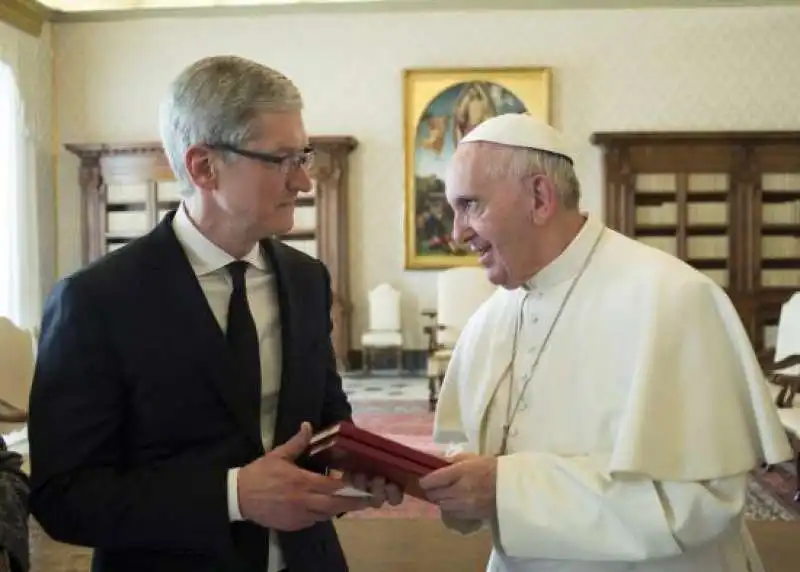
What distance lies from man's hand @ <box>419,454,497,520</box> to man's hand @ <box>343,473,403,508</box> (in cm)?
8

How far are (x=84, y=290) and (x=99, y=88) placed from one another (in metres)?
10.4

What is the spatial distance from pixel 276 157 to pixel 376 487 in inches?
24.9

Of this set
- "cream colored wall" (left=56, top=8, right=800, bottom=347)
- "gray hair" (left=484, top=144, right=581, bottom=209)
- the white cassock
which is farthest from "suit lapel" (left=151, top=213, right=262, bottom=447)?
"cream colored wall" (left=56, top=8, right=800, bottom=347)

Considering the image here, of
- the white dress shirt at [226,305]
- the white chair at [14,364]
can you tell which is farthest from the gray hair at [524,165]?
the white chair at [14,364]

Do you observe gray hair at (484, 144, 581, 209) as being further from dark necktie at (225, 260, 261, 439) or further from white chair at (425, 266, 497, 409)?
white chair at (425, 266, 497, 409)

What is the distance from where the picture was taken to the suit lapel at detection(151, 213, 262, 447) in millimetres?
1736

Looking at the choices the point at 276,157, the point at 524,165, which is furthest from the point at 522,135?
the point at 276,157

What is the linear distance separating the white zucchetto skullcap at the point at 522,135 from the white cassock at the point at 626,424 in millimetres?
198

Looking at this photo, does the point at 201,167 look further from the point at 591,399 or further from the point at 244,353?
the point at 591,399

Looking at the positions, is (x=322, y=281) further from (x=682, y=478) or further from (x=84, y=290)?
(x=682, y=478)

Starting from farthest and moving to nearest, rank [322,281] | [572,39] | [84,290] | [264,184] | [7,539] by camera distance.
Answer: [572,39], [322,281], [264,184], [84,290], [7,539]

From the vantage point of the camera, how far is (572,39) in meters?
10.9

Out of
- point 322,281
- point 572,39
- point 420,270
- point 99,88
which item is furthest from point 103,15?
point 322,281

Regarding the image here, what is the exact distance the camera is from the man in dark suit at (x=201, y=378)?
64.5 inches
